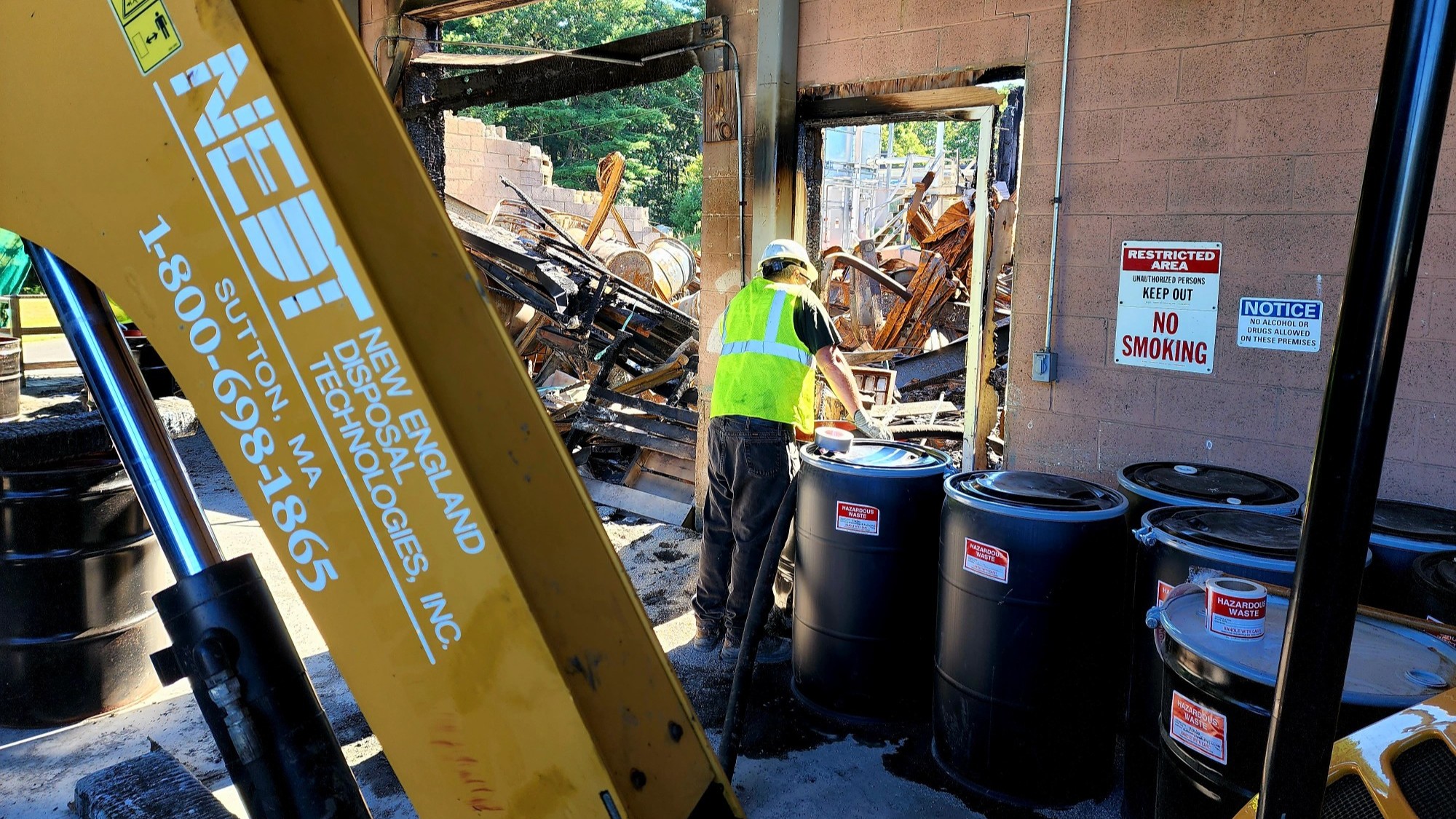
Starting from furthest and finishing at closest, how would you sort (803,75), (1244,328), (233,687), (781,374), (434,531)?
(803,75) < (781,374) < (1244,328) < (233,687) < (434,531)

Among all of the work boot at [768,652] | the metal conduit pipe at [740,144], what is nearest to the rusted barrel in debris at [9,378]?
the metal conduit pipe at [740,144]

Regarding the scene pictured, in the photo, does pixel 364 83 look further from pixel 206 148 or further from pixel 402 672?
pixel 402 672

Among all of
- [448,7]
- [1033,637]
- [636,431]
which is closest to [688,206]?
[448,7]

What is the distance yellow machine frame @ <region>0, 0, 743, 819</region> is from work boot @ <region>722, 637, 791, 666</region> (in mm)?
3626

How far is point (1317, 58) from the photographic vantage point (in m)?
3.90

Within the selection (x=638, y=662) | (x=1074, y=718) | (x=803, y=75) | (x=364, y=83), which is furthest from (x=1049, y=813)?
(x=803, y=75)

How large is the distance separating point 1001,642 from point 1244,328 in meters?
1.95

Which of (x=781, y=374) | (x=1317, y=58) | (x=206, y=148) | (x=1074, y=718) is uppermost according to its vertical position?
(x=1317, y=58)

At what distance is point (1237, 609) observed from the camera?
2312mm

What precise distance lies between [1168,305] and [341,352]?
13.5ft

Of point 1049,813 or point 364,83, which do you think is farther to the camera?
point 1049,813

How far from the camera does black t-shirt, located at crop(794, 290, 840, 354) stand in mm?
4625

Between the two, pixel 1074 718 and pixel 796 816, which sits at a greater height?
pixel 1074 718

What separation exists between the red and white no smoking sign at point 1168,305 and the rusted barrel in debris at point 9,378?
10469 millimetres
